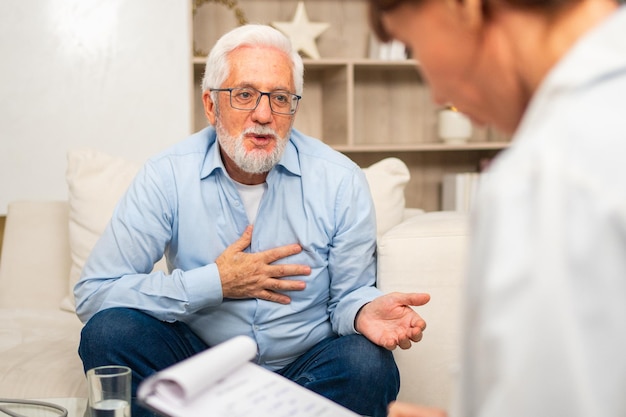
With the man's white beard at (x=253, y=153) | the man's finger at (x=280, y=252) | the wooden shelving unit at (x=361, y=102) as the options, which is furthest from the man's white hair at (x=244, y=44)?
the wooden shelving unit at (x=361, y=102)

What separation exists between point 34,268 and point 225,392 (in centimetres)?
149

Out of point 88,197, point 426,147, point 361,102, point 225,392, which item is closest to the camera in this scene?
point 225,392

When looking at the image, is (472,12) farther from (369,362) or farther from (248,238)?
(248,238)

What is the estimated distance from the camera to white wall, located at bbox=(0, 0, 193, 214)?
102 inches

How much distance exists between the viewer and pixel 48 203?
7.42 ft

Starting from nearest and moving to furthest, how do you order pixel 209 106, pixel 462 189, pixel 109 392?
pixel 109 392 < pixel 209 106 < pixel 462 189

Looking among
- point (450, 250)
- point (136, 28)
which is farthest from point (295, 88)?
point (136, 28)

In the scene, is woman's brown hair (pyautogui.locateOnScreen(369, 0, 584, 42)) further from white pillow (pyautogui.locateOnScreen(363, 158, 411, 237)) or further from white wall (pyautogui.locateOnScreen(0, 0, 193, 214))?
white wall (pyautogui.locateOnScreen(0, 0, 193, 214))

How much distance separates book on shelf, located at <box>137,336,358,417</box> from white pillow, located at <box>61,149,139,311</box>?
48.2 inches

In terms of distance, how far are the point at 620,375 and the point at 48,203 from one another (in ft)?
6.73

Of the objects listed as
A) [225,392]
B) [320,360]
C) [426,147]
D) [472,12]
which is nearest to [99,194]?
[320,360]

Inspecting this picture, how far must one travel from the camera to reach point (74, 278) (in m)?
2.07

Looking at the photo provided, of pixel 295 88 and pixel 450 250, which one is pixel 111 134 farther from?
pixel 450 250

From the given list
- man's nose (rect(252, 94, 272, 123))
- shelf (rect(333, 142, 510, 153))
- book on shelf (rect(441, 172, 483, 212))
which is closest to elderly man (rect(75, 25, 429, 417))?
man's nose (rect(252, 94, 272, 123))
